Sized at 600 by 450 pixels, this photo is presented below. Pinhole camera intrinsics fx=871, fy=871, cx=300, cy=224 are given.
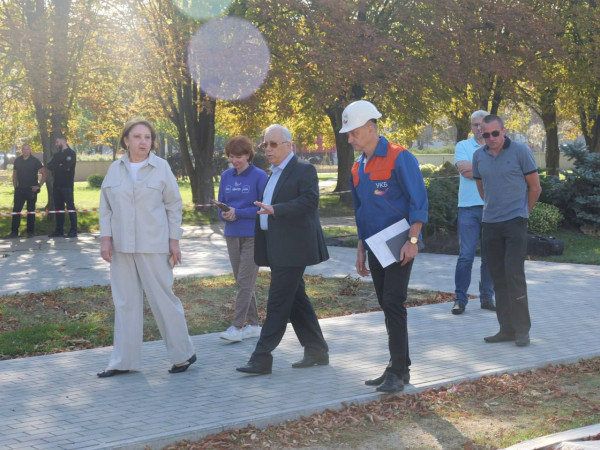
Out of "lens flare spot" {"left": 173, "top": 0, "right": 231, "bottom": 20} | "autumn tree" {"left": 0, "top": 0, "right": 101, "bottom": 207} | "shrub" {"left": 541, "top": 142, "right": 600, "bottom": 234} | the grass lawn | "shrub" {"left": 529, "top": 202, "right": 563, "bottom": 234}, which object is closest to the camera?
the grass lawn

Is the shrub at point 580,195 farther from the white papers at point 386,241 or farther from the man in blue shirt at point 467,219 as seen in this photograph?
the white papers at point 386,241

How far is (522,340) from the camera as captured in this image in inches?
307

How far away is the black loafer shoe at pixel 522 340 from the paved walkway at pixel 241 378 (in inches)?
2.6

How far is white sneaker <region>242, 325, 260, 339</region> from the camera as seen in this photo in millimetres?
8297

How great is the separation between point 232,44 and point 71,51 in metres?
4.34

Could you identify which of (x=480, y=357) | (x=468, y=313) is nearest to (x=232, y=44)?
(x=468, y=313)

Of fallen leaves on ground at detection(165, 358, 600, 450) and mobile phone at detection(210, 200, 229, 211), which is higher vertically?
mobile phone at detection(210, 200, 229, 211)

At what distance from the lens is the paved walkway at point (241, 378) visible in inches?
212

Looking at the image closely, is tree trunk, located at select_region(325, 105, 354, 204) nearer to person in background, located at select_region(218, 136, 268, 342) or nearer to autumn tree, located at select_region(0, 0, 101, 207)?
autumn tree, located at select_region(0, 0, 101, 207)

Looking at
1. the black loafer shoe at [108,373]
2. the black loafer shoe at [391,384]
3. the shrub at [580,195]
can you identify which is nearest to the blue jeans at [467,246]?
the black loafer shoe at [391,384]

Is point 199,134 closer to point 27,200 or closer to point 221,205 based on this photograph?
point 27,200

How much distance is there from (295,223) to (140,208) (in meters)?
1.20

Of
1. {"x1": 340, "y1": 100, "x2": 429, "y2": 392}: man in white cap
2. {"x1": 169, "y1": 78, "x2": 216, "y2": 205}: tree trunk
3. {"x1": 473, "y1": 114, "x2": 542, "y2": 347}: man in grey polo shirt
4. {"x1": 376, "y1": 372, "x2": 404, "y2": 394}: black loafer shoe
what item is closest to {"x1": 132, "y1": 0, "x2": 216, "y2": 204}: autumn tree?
{"x1": 169, "y1": 78, "x2": 216, "y2": 205}: tree trunk

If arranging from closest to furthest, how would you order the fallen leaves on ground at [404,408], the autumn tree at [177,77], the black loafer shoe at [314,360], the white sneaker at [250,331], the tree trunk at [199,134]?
the fallen leaves on ground at [404,408], the black loafer shoe at [314,360], the white sneaker at [250,331], the autumn tree at [177,77], the tree trunk at [199,134]
